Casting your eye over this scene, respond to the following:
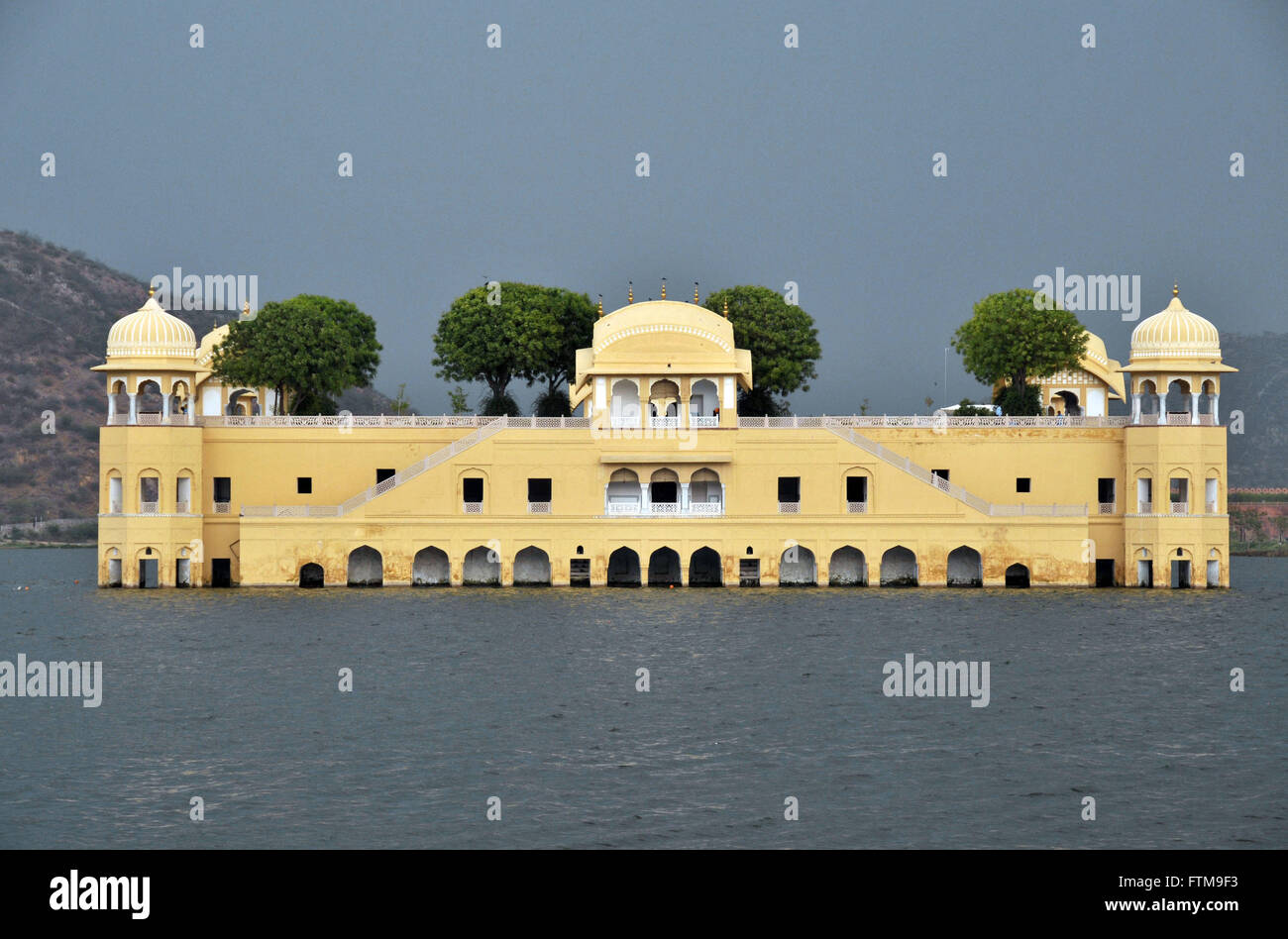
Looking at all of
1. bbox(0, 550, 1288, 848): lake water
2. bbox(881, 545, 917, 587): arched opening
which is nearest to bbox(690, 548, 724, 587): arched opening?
bbox(881, 545, 917, 587): arched opening

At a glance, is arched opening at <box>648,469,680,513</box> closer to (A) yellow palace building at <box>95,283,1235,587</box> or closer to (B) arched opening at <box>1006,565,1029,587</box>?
(A) yellow palace building at <box>95,283,1235,587</box>

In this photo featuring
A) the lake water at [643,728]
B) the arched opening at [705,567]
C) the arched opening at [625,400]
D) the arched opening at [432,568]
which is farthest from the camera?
the arched opening at [705,567]

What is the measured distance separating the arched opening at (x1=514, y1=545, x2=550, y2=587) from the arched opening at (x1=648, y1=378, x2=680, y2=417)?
7.02 metres

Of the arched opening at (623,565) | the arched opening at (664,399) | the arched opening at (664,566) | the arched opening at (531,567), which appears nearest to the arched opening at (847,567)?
the arched opening at (664,566)

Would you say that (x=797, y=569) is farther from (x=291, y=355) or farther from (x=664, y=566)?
(x=291, y=355)

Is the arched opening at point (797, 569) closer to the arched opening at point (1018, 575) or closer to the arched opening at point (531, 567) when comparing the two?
the arched opening at point (1018, 575)

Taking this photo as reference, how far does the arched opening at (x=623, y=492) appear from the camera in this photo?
60.1 metres

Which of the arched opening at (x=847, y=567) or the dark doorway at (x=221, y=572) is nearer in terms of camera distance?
the dark doorway at (x=221, y=572)

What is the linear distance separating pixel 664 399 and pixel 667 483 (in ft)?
11.8

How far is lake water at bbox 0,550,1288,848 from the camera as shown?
24.5 meters

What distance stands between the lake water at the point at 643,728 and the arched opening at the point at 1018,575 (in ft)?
27.0

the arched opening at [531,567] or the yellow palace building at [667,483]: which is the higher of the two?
the yellow palace building at [667,483]

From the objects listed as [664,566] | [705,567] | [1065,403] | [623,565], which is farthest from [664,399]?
[1065,403]
